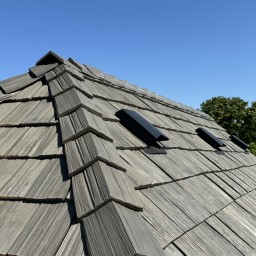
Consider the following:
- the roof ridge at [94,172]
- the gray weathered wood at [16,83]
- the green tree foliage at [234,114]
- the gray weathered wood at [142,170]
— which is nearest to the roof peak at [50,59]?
the gray weathered wood at [16,83]

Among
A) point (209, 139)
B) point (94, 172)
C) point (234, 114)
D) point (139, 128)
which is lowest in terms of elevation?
point (94, 172)

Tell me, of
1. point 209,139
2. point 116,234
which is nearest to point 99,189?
point 116,234

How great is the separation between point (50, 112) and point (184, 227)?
5.25ft

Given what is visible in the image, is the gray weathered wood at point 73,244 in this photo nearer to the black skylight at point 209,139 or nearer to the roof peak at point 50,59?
the roof peak at point 50,59

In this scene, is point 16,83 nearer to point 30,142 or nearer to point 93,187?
point 30,142

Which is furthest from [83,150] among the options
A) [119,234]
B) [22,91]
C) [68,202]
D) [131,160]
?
[22,91]

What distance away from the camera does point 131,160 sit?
9.44 ft

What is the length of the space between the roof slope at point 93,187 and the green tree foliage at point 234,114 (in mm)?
35064

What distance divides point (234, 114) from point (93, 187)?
38374mm

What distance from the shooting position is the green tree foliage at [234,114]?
3825cm

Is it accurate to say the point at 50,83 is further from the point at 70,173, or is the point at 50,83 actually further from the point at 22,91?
the point at 70,173

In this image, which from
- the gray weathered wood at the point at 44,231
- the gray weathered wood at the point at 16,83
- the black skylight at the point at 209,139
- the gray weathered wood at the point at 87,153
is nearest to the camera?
the gray weathered wood at the point at 44,231

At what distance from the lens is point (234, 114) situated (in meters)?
38.1

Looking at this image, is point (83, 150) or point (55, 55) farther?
point (55, 55)
